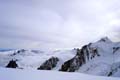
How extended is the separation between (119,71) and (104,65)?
26267mm

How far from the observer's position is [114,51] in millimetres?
173000

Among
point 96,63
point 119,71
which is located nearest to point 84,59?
point 96,63

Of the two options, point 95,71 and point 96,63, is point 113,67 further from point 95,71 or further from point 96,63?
point 96,63

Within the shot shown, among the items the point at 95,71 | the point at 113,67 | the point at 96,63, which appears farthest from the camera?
the point at 96,63

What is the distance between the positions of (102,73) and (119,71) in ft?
51.5

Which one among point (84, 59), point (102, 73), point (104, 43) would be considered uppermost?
point (104, 43)

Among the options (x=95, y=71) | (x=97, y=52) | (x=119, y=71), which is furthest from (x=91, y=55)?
(x=119, y=71)

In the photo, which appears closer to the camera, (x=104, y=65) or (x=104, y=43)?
(x=104, y=65)

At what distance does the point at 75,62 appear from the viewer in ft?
635

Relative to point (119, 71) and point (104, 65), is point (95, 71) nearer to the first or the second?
point (104, 65)

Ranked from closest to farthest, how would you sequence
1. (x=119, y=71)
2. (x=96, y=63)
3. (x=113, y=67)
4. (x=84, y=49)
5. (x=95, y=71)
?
(x=119, y=71)
(x=113, y=67)
(x=95, y=71)
(x=96, y=63)
(x=84, y=49)

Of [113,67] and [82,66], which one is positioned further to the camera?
[82,66]

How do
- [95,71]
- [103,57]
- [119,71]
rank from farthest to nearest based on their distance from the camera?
[103,57], [95,71], [119,71]

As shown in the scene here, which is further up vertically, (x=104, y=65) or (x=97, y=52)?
(x=97, y=52)
